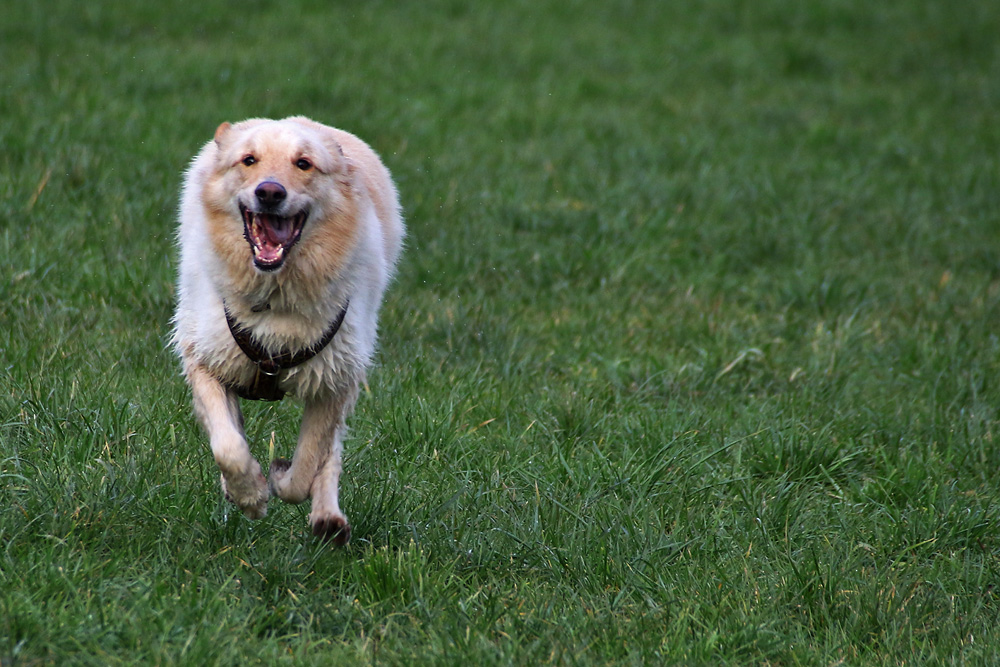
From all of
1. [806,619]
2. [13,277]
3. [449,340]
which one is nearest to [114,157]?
[13,277]

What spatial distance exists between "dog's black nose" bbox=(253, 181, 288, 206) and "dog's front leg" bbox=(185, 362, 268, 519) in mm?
629

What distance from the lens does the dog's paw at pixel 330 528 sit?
3.34 meters

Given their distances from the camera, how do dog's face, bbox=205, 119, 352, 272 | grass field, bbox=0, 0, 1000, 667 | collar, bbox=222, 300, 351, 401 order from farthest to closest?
collar, bbox=222, 300, 351, 401, dog's face, bbox=205, 119, 352, 272, grass field, bbox=0, 0, 1000, 667

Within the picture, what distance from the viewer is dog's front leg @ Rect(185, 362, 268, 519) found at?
3.20 meters

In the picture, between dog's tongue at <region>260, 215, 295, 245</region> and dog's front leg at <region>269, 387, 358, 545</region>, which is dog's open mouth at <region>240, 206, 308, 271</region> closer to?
dog's tongue at <region>260, 215, 295, 245</region>

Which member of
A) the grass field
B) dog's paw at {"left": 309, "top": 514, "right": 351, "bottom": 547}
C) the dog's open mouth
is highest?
the dog's open mouth

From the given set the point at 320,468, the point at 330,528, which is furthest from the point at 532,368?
the point at 330,528

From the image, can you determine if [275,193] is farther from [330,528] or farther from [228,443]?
[330,528]

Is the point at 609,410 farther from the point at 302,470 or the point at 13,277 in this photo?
the point at 13,277

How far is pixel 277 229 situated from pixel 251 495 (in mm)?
807

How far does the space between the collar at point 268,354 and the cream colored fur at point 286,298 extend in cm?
2

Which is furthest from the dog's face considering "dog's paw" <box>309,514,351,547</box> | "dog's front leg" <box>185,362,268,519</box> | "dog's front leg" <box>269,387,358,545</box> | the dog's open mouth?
"dog's paw" <box>309,514,351,547</box>

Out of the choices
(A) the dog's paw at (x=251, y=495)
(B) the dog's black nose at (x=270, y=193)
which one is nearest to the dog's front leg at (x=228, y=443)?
(A) the dog's paw at (x=251, y=495)

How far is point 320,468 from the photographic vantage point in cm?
347
